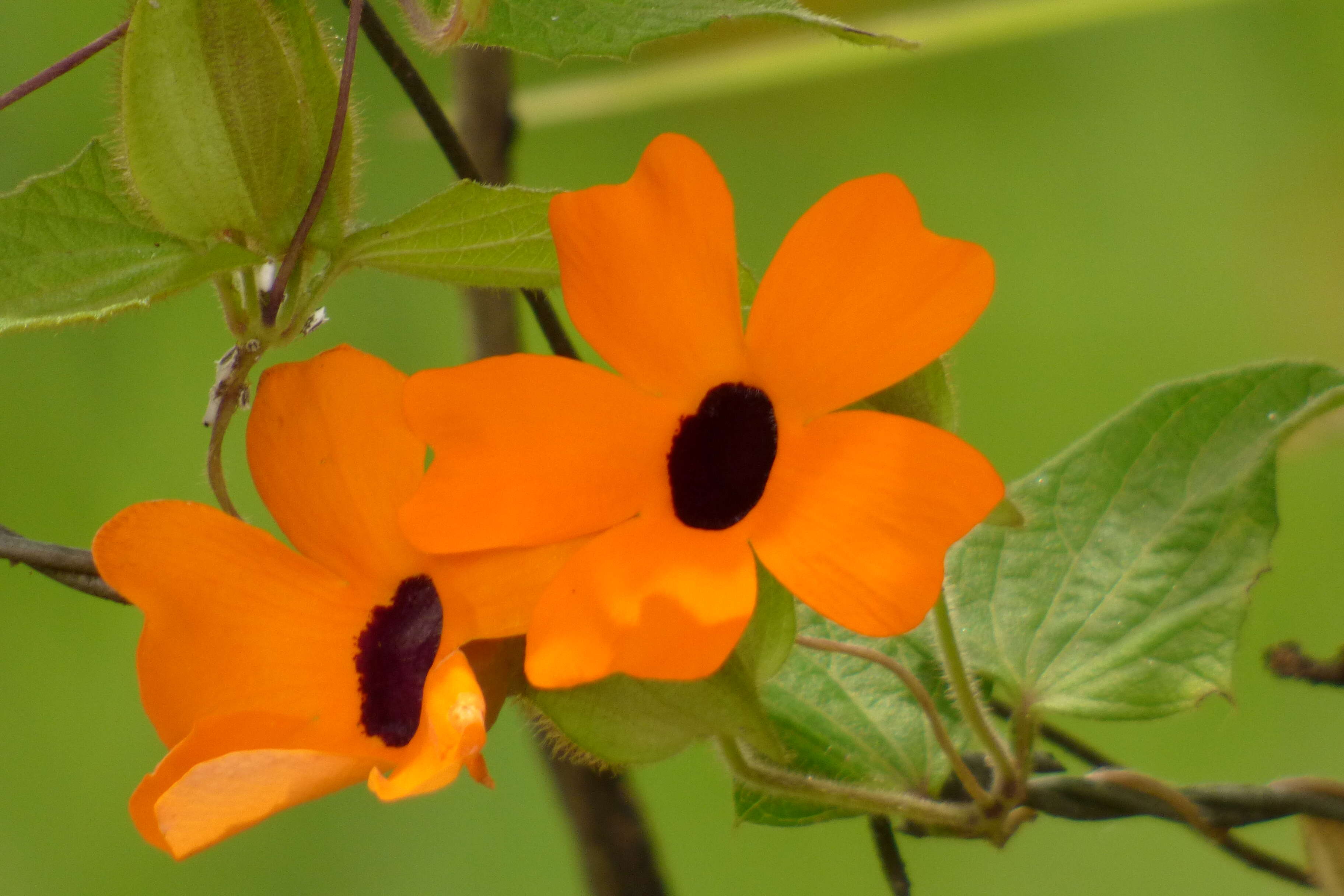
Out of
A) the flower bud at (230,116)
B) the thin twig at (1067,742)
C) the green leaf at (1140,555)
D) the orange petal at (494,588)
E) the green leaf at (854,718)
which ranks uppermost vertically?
the flower bud at (230,116)

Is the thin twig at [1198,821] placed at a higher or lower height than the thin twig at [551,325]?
lower

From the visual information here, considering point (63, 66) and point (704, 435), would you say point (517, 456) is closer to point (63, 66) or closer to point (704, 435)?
point (704, 435)

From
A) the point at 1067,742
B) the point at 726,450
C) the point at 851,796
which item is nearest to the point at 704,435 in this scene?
the point at 726,450

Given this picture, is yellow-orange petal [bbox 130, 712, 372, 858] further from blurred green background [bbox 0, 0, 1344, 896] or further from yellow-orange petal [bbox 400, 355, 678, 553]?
blurred green background [bbox 0, 0, 1344, 896]

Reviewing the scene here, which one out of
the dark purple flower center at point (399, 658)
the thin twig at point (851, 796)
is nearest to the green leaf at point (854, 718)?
the thin twig at point (851, 796)

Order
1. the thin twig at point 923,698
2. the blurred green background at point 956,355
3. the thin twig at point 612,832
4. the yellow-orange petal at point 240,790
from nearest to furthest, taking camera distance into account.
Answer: the yellow-orange petal at point 240,790 → the thin twig at point 923,698 → the thin twig at point 612,832 → the blurred green background at point 956,355

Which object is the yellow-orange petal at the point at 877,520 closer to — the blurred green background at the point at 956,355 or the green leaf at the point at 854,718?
the green leaf at the point at 854,718

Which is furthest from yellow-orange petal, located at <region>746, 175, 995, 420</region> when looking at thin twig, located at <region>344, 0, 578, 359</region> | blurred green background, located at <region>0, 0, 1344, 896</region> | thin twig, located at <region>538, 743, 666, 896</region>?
blurred green background, located at <region>0, 0, 1344, 896</region>
